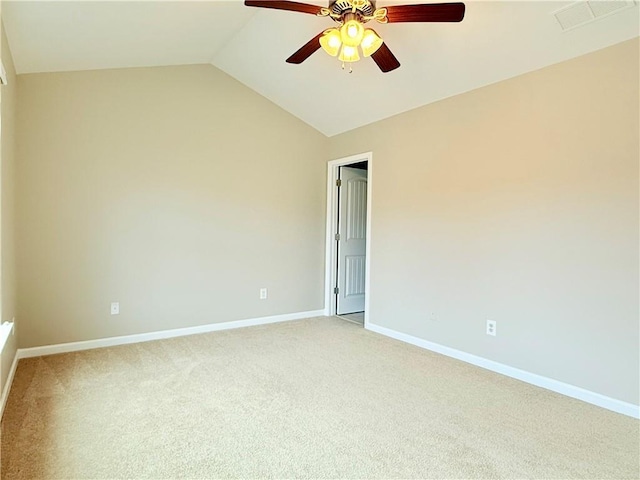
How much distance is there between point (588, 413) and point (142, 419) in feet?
9.01

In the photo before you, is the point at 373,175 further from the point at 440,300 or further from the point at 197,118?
the point at 197,118

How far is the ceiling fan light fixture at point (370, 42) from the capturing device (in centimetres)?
216

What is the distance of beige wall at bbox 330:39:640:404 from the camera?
7.80 feet

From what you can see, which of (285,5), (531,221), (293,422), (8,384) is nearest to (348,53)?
(285,5)

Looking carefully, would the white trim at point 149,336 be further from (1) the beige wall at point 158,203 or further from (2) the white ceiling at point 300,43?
(2) the white ceiling at point 300,43

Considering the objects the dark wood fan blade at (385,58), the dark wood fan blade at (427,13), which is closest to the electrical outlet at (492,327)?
the dark wood fan blade at (385,58)

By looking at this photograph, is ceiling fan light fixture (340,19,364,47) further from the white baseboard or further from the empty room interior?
the white baseboard

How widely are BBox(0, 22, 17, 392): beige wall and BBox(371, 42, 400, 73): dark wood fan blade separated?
93.8 inches

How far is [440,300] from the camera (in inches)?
137

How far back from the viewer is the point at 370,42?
7.26ft

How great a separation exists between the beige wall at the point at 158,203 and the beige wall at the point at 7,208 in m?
0.23

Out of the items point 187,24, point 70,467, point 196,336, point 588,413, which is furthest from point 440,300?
point 187,24

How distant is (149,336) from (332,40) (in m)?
3.17

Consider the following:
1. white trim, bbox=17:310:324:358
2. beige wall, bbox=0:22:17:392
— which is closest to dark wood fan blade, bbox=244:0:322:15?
beige wall, bbox=0:22:17:392
